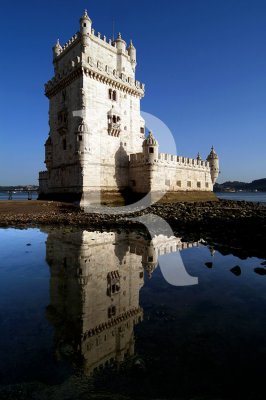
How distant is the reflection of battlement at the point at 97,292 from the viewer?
13.7 ft

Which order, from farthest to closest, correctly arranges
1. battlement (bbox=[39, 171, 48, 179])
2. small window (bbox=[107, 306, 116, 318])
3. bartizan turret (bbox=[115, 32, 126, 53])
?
1. battlement (bbox=[39, 171, 48, 179])
2. bartizan turret (bbox=[115, 32, 126, 53])
3. small window (bbox=[107, 306, 116, 318])

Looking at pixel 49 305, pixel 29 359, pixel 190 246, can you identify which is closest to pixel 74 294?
pixel 49 305

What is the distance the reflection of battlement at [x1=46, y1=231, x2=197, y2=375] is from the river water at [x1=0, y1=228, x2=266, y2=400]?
3 cm

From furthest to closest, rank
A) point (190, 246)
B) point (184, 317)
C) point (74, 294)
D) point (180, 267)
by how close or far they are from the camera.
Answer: point (190, 246)
point (180, 267)
point (74, 294)
point (184, 317)

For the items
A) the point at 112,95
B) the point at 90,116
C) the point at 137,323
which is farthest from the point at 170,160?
the point at 137,323

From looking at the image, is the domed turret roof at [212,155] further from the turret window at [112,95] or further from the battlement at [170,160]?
the turret window at [112,95]

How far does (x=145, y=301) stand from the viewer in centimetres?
592

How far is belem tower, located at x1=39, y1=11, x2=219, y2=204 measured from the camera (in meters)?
26.3

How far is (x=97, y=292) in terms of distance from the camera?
6.30m

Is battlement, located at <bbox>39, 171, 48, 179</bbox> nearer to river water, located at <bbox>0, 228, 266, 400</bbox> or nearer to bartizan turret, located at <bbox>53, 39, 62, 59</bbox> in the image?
bartizan turret, located at <bbox>53, 39, 62, 59</bbox>

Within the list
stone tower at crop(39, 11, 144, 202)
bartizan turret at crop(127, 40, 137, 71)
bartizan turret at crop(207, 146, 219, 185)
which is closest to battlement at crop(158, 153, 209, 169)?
bartizan turret at crop(207, 146, 219, 185)

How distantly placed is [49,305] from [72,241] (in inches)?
238

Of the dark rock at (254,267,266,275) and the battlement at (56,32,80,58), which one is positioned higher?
the battlement at (56,32,80,58)

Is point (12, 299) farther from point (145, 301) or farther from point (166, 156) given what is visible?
point (166, 156)
